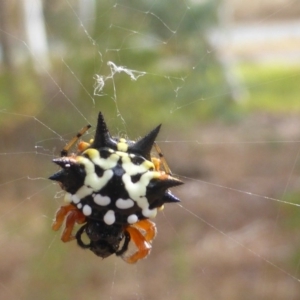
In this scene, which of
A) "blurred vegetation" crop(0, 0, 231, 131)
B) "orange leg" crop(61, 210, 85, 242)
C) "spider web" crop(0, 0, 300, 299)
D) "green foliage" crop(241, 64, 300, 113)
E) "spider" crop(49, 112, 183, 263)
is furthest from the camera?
"green foliage" crop(241, 64, 300, 113)

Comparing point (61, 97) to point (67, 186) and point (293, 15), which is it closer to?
point (293, 15)

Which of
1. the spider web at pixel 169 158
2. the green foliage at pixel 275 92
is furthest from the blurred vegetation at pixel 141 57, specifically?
the green foliage at pixel 275 92

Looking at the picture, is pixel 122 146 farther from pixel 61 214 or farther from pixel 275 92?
pixel 275 92

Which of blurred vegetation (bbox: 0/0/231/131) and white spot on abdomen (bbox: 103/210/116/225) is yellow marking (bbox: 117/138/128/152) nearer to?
white spot on abdomen (bbox: 103/210/116/225)

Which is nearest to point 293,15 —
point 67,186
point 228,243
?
point 228,243

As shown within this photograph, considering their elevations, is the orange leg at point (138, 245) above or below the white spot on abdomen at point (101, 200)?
below

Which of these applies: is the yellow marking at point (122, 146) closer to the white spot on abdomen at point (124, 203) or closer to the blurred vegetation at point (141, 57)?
the white spot on abdomen at point (124, 203)

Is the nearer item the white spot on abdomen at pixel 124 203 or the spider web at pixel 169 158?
the white spot on abdomen at pixel 124 203

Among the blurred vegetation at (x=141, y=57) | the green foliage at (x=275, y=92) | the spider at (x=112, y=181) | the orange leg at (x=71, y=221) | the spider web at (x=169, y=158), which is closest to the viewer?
the spider at (x=112, y=181)

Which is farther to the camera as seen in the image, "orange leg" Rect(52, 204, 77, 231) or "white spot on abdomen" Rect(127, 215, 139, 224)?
"orange leg" Rect(52, 204, 77, 231)

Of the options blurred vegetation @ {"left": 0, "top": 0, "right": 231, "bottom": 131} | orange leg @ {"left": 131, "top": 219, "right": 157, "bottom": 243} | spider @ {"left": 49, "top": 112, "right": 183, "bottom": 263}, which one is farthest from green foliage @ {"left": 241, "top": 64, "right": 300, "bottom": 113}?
spider @ {"left": 49, "top": 112, "right": 183, "bottom": 263}
